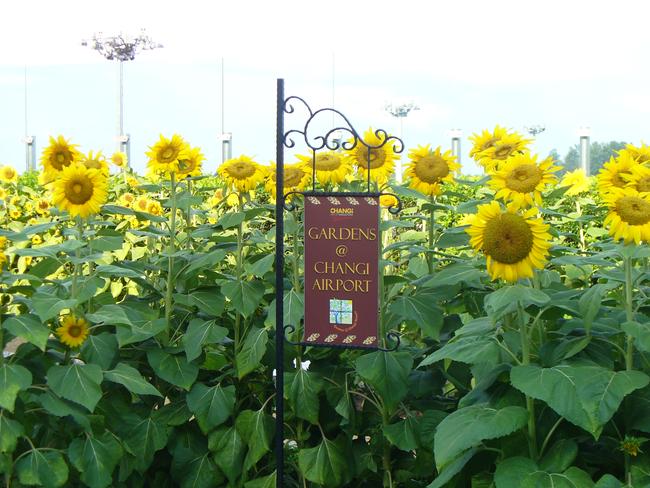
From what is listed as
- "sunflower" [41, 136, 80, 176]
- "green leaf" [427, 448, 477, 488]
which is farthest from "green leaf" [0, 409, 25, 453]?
"green leaf" [427, 448, 477, 488]

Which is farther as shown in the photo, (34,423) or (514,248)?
(34,423)

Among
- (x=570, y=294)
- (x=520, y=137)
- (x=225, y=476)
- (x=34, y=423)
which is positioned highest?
(x=520, y=137)

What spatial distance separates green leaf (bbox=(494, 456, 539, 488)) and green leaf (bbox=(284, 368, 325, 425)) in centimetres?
95

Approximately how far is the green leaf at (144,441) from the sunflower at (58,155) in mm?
1073

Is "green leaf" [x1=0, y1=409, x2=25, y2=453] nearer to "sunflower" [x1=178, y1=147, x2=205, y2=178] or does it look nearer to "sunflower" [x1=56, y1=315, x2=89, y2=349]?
"sunflower" [x1=56, y1=315, x2=89, y2=349]

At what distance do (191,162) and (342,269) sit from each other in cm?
95

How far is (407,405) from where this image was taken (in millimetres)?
3564

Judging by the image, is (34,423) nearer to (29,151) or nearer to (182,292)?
(182,292)

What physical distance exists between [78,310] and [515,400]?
167 cm

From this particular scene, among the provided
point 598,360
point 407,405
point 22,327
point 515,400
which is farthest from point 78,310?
point 598,360

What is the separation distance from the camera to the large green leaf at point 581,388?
2564 millimetres

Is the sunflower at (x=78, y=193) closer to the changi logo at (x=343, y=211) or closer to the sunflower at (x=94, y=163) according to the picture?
the sunflower at (x=94, y=163)

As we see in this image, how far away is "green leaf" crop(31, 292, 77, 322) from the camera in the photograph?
321 cm

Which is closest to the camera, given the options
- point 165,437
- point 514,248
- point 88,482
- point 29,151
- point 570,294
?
point 514,248
